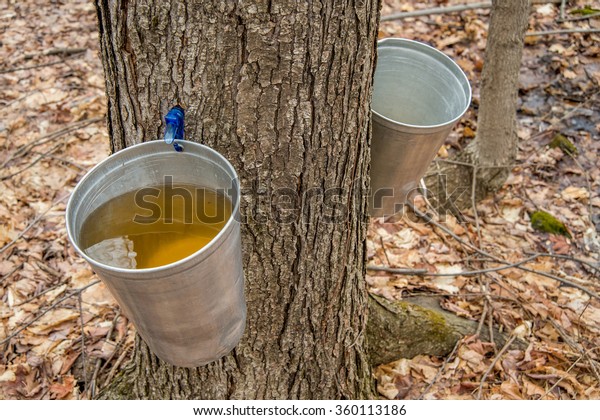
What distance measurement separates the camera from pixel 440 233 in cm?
338

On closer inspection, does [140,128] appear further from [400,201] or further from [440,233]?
[440,233]

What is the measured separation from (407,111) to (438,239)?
131cm

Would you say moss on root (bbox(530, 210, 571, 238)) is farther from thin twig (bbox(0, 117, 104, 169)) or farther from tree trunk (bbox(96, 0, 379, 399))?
thin twig (bbox(0, 117, 104, 169))

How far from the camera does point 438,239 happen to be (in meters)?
3.32

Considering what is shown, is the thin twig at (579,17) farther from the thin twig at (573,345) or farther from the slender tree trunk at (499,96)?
the thin twig at (573,345)

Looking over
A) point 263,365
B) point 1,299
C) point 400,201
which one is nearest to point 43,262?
point 1,299

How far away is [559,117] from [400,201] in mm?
2701

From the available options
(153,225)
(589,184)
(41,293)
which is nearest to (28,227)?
(41,293)

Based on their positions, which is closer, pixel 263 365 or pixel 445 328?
pixel 263 365

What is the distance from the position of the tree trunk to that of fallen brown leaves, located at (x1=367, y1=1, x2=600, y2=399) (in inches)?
37.1

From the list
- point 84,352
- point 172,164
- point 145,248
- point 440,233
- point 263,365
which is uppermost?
Result: point 172,164

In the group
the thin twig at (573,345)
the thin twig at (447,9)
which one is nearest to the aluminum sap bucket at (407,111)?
the thin twig at (573,345)

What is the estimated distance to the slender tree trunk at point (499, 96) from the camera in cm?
322

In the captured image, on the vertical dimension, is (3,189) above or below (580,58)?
below
